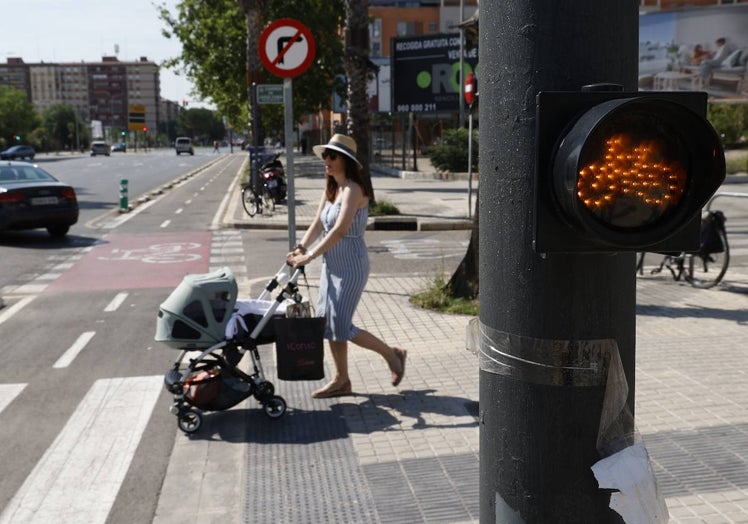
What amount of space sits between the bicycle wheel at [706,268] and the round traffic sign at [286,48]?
4.81 metres

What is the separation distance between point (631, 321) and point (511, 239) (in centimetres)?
33

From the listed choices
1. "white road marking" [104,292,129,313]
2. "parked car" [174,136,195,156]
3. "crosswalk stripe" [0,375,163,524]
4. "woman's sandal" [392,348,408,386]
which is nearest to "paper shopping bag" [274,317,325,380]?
"woman's sandal" [392,348,408,386]

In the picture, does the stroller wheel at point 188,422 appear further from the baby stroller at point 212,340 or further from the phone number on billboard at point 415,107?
the phone number on billboard at point 415,107

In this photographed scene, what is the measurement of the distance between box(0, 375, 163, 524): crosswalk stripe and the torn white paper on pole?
3148 millimetres

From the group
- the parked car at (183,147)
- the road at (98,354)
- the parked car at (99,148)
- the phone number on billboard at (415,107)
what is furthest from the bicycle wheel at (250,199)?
the parked car at (99,148)

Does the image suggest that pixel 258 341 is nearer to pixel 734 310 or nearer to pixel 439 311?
pixel 439 311

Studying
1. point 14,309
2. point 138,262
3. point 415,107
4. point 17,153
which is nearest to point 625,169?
point 14,309

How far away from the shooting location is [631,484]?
1.88 m

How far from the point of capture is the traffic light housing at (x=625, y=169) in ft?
5.49

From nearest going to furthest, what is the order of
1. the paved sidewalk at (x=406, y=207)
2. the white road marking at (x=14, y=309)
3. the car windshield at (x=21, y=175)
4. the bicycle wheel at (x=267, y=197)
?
the white road marking at (x=14, y=309)
the car windshield at (x=21, y=175)
the paved sidewalk at (x=406, y=207)
the bicycle wheel at (x=267, y=197)

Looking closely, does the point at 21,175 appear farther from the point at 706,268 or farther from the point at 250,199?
the point at 706,268

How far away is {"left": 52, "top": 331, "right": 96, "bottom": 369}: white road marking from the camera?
295 inches

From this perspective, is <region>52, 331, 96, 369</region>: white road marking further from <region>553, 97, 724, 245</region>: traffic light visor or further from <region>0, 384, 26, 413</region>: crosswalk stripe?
<region>553, 97, 724, 245</region>: traffic light visor

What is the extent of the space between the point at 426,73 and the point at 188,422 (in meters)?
31.0
